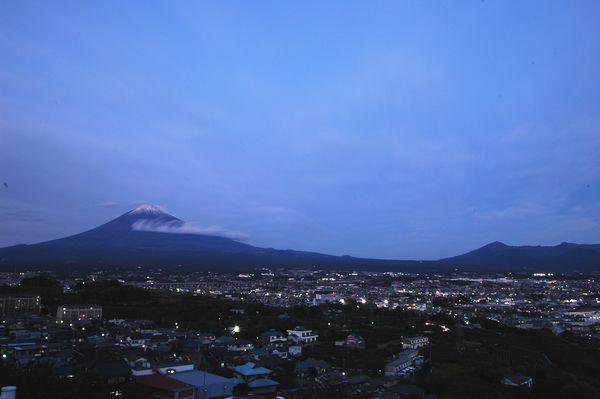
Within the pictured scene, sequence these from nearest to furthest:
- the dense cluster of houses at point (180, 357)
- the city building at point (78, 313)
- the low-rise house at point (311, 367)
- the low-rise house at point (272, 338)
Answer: the dense cluster of houses at point (180, 357)
the low-rise house at point (311, 367)
the low-rise house at point (272, 338)
the city building at point (78, 313)

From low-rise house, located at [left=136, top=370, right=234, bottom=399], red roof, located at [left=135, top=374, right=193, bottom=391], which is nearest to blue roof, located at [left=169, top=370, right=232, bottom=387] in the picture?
low-rise house, located at [left=136, top=370, right=234, bottom=399]

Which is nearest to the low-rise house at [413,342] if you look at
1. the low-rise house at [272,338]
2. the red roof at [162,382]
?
the low-rise house at [272,338]

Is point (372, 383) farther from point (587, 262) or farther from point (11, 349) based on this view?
point (587, 262)

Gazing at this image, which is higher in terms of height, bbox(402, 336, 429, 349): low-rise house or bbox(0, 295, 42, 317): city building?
bbox(0, 295, 42, 317): city building

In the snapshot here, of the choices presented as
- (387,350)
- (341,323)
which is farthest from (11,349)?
(341,323)

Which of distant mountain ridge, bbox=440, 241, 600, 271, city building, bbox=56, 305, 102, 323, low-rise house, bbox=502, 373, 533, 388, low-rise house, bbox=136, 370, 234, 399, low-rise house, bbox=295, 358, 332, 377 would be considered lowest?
low-rise house, bbox=502, 373, 533, 388

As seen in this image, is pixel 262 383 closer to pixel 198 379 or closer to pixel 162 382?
pixel 198 379

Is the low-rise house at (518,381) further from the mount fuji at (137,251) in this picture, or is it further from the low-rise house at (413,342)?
the mount fuji at (137,251)

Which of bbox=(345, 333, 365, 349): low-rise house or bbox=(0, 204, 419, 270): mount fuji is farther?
bbox=(0, 204, 419, 270): mount fuji

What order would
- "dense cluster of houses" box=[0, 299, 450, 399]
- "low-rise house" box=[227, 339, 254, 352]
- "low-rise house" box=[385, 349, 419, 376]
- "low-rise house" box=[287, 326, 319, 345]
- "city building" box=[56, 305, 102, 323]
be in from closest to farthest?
"dense cluster of houses" box=[0, 299, 450, 399]
"low-rise house" box=[385, 349, 419, 376]
"low-rise house" box=[227, 339, 254, 352]
"low-rise house" box=[287, 326, 319, 345]
"city building" box=[56, 305, 102, 323]

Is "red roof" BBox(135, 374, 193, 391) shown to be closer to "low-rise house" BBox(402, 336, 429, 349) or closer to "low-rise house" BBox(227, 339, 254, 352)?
"low-rise house" BBox(227, 339, 254, 352)

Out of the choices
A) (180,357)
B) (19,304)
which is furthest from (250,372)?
(19,304)
